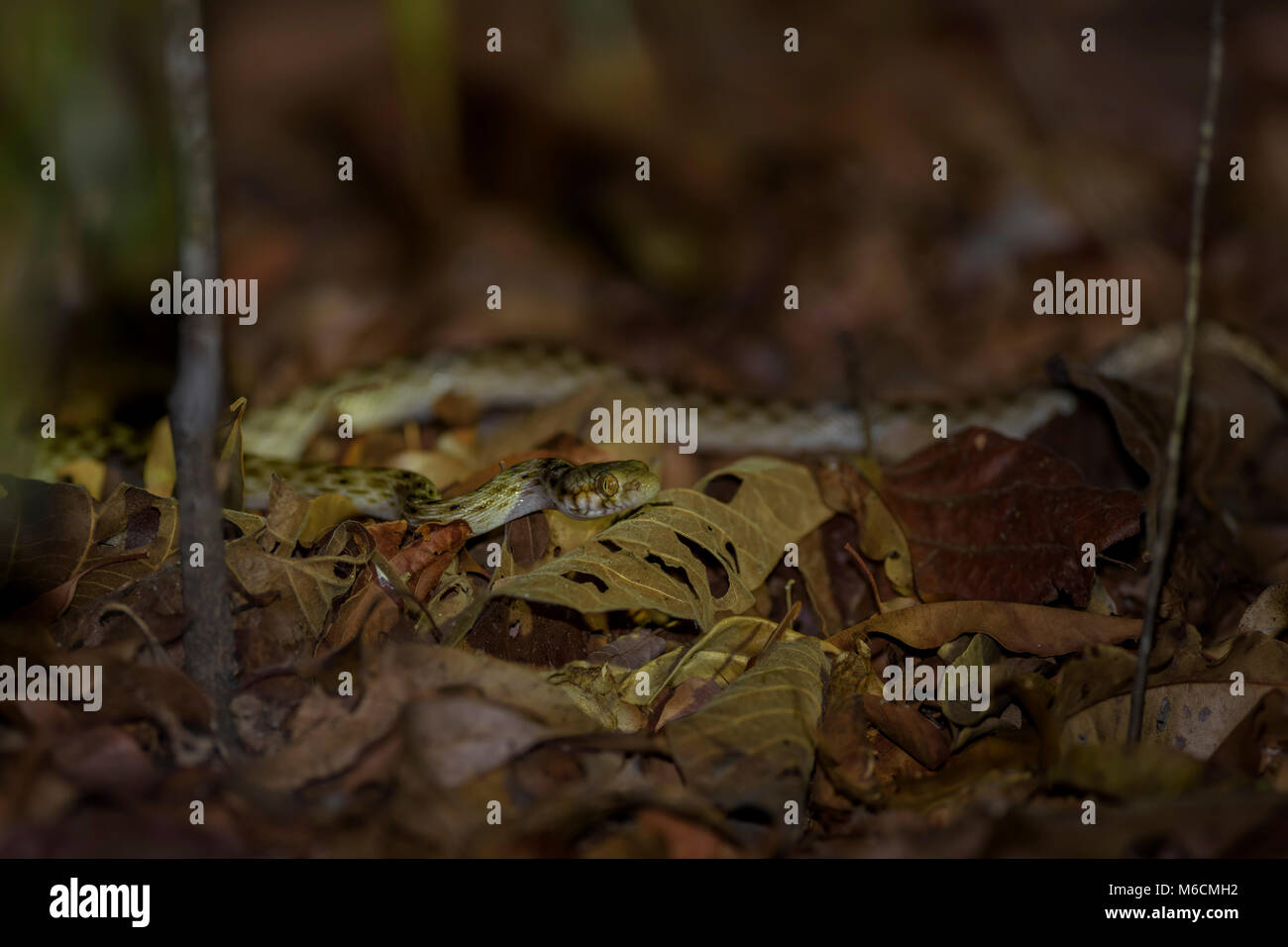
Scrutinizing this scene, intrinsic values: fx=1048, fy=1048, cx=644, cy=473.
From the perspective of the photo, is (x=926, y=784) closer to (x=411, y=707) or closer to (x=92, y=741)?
(x=411, y=707)

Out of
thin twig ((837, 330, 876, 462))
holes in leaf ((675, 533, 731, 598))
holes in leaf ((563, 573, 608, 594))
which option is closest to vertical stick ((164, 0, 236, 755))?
holes in leaf ((563, 573, 608, 594))

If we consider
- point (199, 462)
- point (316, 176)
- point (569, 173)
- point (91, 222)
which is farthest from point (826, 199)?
point (199, 462)

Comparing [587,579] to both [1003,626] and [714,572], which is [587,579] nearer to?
[714,572]

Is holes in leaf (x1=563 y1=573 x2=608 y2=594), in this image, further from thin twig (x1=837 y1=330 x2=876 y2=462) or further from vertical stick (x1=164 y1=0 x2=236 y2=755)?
thin twig (x1=837 y1=330 x2=876 y2=462)

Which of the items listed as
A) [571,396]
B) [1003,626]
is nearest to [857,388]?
Answer: [571,396]

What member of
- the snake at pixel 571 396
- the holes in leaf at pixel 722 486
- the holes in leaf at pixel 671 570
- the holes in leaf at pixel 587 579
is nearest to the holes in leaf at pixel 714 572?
the holes in leaf at pixel 671 570

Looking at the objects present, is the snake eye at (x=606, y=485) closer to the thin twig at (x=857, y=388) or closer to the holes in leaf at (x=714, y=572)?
the holes in leaf at (x=714, y=572)
